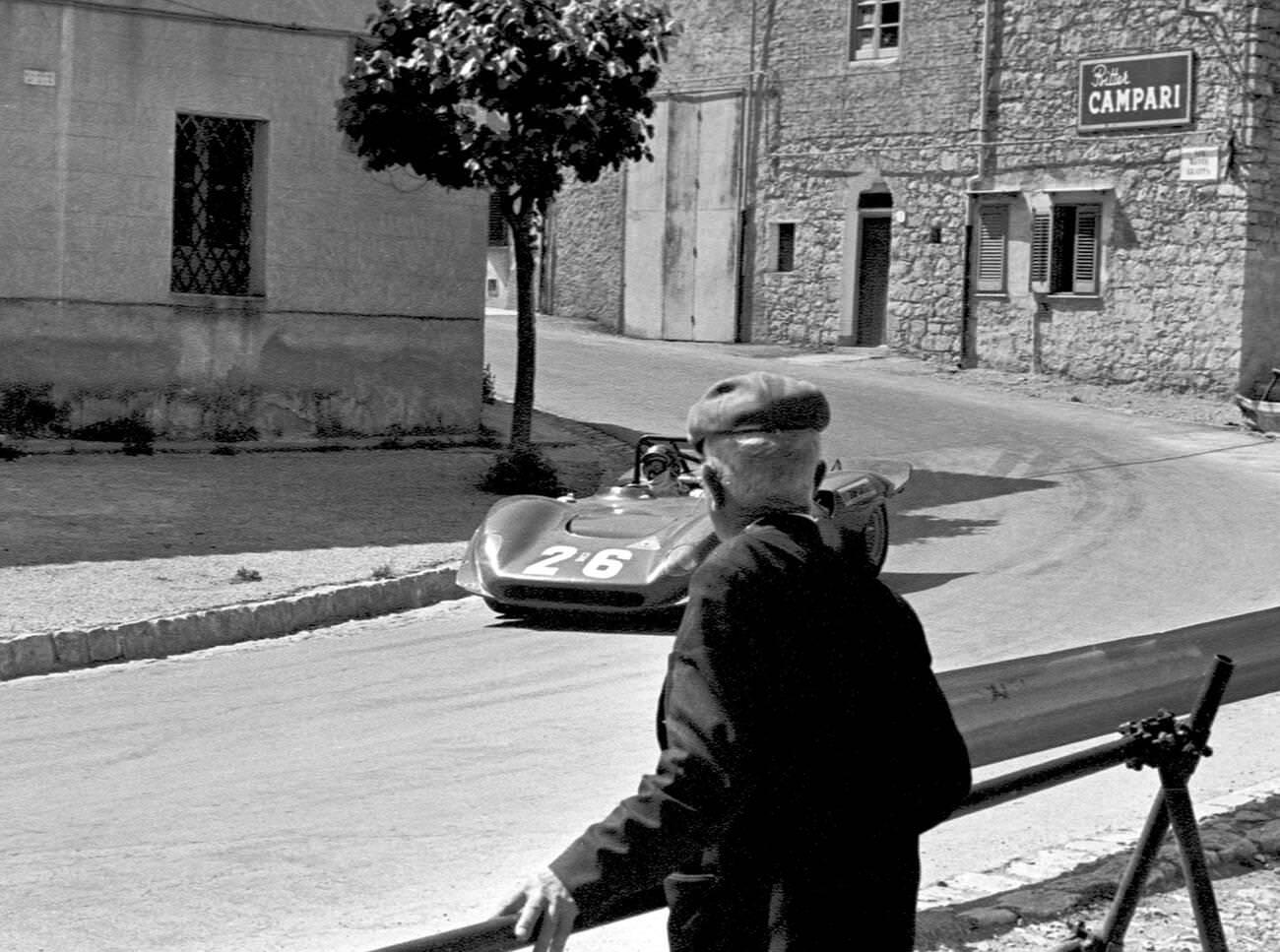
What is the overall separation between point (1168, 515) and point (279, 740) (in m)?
9.47

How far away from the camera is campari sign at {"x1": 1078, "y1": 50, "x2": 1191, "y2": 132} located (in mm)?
25922

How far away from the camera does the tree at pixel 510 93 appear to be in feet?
49.0

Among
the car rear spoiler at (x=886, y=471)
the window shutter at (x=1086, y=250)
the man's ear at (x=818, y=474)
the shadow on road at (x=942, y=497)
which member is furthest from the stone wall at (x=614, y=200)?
the man's ear at (x=818, y=474)

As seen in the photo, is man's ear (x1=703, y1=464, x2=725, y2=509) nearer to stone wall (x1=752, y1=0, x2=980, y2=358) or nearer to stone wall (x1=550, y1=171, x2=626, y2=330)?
stone wall (x1=752, y1=0, x2=980, y2=358)

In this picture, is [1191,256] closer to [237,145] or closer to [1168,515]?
[1168,515]

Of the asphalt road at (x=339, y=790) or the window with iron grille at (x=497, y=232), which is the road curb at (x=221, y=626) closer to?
the asphalt road at (x=339, y=790)

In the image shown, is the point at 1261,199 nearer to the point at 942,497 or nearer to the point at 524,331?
the point at 942,497

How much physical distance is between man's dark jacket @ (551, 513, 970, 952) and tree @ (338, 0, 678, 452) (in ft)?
39.9

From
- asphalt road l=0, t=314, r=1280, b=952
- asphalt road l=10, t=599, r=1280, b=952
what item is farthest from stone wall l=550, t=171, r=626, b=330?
asphalt road l=10, t=599, r=1280, b=952

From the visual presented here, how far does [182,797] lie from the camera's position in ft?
21.8

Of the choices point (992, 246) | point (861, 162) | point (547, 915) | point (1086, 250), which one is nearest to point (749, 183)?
point (861, 162)

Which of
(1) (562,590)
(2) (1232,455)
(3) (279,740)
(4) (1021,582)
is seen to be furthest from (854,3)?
(3) (279,740)

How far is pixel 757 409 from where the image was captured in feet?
10.0

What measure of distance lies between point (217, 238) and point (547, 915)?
15152 millimetres
